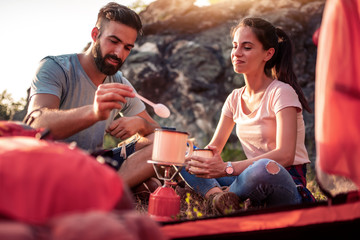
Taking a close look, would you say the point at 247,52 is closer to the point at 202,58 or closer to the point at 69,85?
the point at 69,85

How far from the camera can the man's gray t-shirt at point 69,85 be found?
2.57m

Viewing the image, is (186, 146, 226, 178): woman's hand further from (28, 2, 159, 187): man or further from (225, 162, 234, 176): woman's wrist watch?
(28, 2, 159, 187): man

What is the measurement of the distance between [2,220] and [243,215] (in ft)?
2.62

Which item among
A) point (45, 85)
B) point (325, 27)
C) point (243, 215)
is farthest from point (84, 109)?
point (325, 27)

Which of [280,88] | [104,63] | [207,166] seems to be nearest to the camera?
[207,166]

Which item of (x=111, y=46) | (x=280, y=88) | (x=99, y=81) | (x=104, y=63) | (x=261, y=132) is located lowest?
(x=261, y=132)

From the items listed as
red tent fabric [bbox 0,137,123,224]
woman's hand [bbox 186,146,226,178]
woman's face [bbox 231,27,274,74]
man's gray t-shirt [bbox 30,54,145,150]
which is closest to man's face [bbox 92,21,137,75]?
man's gray t-shirt [bbox 30,54,145,150]

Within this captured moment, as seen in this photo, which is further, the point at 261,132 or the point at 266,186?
the point at 261,132

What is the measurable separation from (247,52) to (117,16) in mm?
1016

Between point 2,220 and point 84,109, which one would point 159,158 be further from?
point 2,220


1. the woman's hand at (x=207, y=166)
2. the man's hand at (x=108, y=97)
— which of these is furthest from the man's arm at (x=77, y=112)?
the woman's hand at (x=207, y=166)

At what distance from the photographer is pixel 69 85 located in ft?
8.97

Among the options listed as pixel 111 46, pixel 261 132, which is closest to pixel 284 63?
pixel 261 132

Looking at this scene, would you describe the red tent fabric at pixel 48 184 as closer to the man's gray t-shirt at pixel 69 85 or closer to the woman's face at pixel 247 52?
the man's gray t-shirt at pixel 69 85
